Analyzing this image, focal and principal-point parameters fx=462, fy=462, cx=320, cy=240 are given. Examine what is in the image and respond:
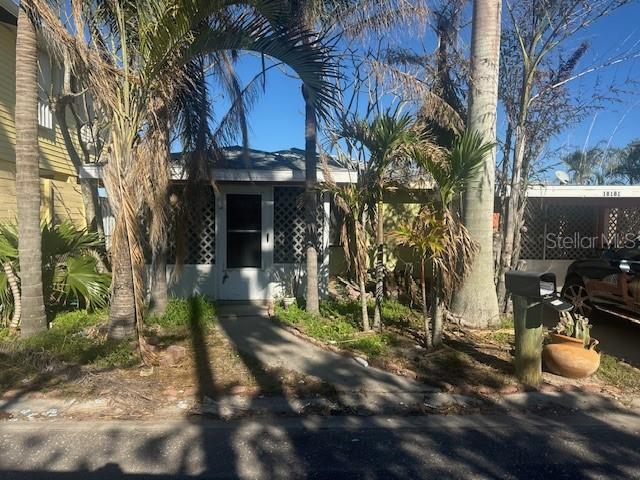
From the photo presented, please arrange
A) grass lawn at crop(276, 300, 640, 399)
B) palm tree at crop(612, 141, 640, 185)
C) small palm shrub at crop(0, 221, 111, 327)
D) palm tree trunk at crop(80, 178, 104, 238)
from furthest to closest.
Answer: palm tree at crop(612, 141, 640, 185) < palm tree trunk at crop(80, 178, 104, 238) < small palm shrub at crop(0, 221, 111, 327) < grass lawn at crop(276, 300, 640, 399)

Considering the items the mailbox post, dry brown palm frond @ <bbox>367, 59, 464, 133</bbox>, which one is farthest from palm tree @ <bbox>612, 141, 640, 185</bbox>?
the mailbox post

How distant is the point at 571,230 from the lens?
37.4 feet

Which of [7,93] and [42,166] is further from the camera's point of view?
[42,166]

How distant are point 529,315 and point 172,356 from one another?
389 cm

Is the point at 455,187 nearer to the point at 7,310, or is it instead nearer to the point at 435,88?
the point at 435,88

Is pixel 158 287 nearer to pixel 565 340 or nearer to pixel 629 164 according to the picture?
pixel 565 340

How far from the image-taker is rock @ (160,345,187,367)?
519cm

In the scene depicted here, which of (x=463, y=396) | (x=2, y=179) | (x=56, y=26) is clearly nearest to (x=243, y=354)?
(x=463, y=396)

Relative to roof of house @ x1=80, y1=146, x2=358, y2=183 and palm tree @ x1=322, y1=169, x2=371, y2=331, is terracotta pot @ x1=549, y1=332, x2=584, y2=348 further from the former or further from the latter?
roof of house @ x1=80, y1=146, x2=358, y2=183

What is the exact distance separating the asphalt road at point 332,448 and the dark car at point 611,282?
7.96ft

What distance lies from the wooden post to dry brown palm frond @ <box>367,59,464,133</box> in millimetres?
3277

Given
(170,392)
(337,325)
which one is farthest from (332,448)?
(337,325)

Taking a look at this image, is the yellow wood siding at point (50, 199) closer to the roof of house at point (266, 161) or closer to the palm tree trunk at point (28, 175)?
the palm tree trunk at point (28, 175)

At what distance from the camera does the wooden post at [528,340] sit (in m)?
4.64
